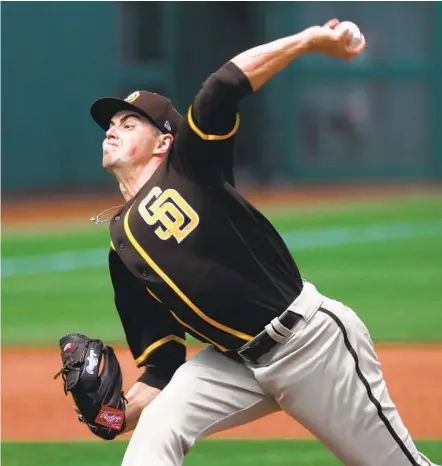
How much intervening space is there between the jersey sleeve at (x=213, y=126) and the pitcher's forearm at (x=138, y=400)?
0.86 m

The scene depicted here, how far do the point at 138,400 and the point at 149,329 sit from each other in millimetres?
260

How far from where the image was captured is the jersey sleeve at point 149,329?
432 centimetres

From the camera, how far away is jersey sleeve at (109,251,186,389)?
4.32 m

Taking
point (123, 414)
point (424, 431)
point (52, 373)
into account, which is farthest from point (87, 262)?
point (123, 414)

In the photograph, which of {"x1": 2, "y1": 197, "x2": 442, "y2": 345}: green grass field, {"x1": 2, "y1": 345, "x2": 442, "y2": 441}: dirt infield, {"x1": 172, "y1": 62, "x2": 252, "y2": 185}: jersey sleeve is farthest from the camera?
{"x1": 2, "y1": 197, "x2": 442, "y2": 345}: green grass field

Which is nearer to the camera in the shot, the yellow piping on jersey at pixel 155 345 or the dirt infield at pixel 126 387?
the yellow piping on jersey at pixel 155 345

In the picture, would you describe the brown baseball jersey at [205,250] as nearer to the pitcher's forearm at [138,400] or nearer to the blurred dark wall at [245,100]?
the pitcher's forearm at [138,400]

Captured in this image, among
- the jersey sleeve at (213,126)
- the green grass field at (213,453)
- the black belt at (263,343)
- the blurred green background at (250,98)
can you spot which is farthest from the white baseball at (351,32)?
the blurred green background at (250,98)

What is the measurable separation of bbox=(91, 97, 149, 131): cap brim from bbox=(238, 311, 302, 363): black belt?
85 cm

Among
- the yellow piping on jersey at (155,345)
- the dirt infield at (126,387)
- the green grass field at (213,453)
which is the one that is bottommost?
the dirt infield at (126,387)

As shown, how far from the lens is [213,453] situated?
19.7 feet

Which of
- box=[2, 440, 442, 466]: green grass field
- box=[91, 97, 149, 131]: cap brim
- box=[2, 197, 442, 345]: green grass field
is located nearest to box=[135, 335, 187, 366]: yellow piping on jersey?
box=[91, 97, 149, 131]: cap brim

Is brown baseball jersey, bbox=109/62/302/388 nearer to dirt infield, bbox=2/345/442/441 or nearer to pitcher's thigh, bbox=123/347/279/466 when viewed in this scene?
pitcher's thigh, bbox=123/347/279/466

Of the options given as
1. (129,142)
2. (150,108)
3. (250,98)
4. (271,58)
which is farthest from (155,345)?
(250,98)
